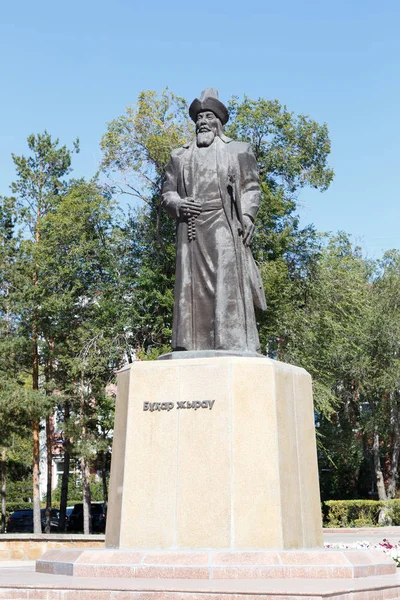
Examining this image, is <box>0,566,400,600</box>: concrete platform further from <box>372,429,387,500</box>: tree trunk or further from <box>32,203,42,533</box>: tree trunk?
<box>372,429,387,500</box>: tree trunk

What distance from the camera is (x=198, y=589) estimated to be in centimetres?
643

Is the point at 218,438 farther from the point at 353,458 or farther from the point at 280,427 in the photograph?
the point at 353,458

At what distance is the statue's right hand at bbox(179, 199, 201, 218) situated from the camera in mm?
9633

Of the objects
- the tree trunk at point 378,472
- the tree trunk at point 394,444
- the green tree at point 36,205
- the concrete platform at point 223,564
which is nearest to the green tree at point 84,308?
the green tree at point 36,205

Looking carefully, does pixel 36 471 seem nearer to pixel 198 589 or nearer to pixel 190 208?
pixel 190 208

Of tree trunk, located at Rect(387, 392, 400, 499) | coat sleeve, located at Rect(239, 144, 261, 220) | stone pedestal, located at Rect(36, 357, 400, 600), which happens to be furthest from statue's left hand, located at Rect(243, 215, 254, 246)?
tree trunk, located at Rect(387, 392, 400, 499)

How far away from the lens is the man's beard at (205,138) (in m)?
9.94

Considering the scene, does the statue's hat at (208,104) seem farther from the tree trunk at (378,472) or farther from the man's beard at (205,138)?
the tree trunk at (378,472)

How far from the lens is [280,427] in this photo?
8578 millimetres

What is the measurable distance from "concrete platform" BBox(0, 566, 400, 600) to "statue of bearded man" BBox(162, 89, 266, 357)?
108 inches

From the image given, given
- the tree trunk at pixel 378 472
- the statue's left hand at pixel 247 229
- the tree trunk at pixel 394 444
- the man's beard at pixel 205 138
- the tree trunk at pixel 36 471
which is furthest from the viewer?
the tree trunk at pixel 394 444

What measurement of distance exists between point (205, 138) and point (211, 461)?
3737 mm

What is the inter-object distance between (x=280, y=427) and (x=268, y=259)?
2122 centimetres

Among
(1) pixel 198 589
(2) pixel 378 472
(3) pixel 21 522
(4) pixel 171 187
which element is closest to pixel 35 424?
(3) pixel 21 522
